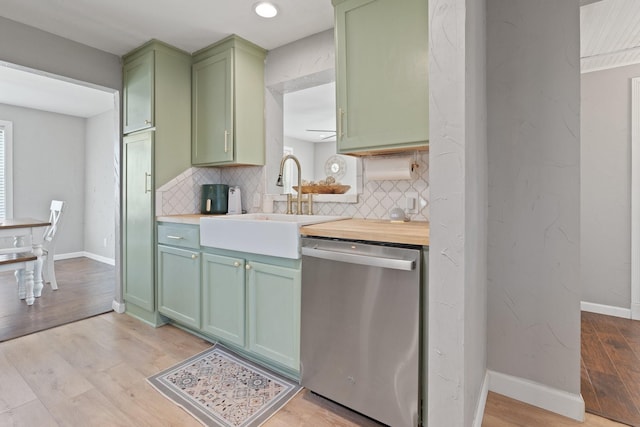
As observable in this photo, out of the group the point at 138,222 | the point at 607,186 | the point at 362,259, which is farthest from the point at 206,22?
the point at 607,186

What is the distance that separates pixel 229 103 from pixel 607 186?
10.9 ft

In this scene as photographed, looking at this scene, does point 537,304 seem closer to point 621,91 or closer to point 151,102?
point 621,91

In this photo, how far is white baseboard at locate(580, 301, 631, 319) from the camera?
283cm

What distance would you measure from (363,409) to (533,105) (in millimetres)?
1739

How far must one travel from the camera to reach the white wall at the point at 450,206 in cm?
112

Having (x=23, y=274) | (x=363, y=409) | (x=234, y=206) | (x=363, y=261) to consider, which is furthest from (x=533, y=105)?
(x=23, y=274)

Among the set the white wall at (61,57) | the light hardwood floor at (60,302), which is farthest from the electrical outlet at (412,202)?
the light hardwood floor at (60,302)

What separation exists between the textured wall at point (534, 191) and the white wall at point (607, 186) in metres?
1.78

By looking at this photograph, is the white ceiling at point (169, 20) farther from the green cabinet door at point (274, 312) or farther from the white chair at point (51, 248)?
the white chair at point (51, 248)

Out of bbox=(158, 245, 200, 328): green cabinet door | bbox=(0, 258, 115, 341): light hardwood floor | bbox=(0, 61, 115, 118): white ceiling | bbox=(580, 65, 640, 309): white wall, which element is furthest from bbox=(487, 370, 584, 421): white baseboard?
bbox=(0, 61, 115, 118): white ceiling

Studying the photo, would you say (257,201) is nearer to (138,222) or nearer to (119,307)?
(138,222)

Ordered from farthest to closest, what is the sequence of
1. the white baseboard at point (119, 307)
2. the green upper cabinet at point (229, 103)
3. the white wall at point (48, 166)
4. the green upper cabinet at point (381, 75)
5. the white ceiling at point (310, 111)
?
the white wall at point (48, 166)
the white ceiling at point (310, 111)
the white baseboard at point (119, 307)
the green upper cabinet at point (229, 103)
the green upper cabinet at point (381, 75)

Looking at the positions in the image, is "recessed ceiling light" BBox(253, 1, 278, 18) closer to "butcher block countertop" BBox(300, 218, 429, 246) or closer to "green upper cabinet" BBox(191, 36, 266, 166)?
"green upper cabinet" BBox(191, 36, 266, 166)

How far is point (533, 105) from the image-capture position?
5.58 ft
